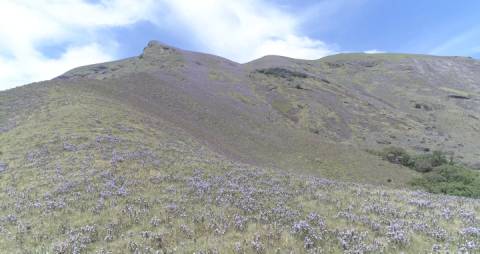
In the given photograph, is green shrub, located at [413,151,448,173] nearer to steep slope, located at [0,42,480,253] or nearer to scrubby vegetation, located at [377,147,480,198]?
scrubby vegetation, located at [377,147,480,198]

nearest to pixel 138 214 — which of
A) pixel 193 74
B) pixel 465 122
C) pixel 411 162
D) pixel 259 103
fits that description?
pixel 411 162

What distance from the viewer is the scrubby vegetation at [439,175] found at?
28737 millimetres

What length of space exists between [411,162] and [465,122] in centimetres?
5057

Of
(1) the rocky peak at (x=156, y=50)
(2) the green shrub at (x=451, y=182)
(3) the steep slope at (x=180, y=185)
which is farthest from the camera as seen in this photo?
(1) the rocky peak at (x=156, y=50)

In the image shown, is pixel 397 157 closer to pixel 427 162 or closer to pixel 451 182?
pixel 427 162

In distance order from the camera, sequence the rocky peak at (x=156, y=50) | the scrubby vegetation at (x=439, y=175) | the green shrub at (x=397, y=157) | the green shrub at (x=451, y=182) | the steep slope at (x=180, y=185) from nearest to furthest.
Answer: the steep slope at (x=180, y=185) < the green shrub at (x=451, y=182) < the scrubby vegetation at (x=439, y=175) < the green shrub at (x=397, y=157) < the rocky peak at (x=156, y=50)

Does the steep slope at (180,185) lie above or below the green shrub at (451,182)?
above

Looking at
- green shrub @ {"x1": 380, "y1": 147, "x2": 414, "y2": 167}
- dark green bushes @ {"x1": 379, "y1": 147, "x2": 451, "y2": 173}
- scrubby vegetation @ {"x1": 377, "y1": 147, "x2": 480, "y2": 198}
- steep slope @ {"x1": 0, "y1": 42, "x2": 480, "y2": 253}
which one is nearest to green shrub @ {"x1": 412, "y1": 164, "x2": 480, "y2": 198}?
scrubby vegetation @ {"x1": 377, "y1": 147, "x2": 480, "y2": 198}

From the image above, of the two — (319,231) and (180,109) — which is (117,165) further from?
(180,109)

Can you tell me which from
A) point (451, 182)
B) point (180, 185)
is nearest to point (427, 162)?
point (451, 182)

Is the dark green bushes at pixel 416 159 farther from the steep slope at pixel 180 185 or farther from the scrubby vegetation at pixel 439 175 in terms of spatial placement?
the steep slope at pixel 180 185

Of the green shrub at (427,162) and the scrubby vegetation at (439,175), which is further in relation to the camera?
the green shrub at (427,162)

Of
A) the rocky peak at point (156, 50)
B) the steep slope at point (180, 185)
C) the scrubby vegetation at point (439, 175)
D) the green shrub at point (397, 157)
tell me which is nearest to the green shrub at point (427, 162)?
the scrubby vegetation at point (439, 175)

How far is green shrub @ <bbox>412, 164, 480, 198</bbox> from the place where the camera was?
2774 centimetres
